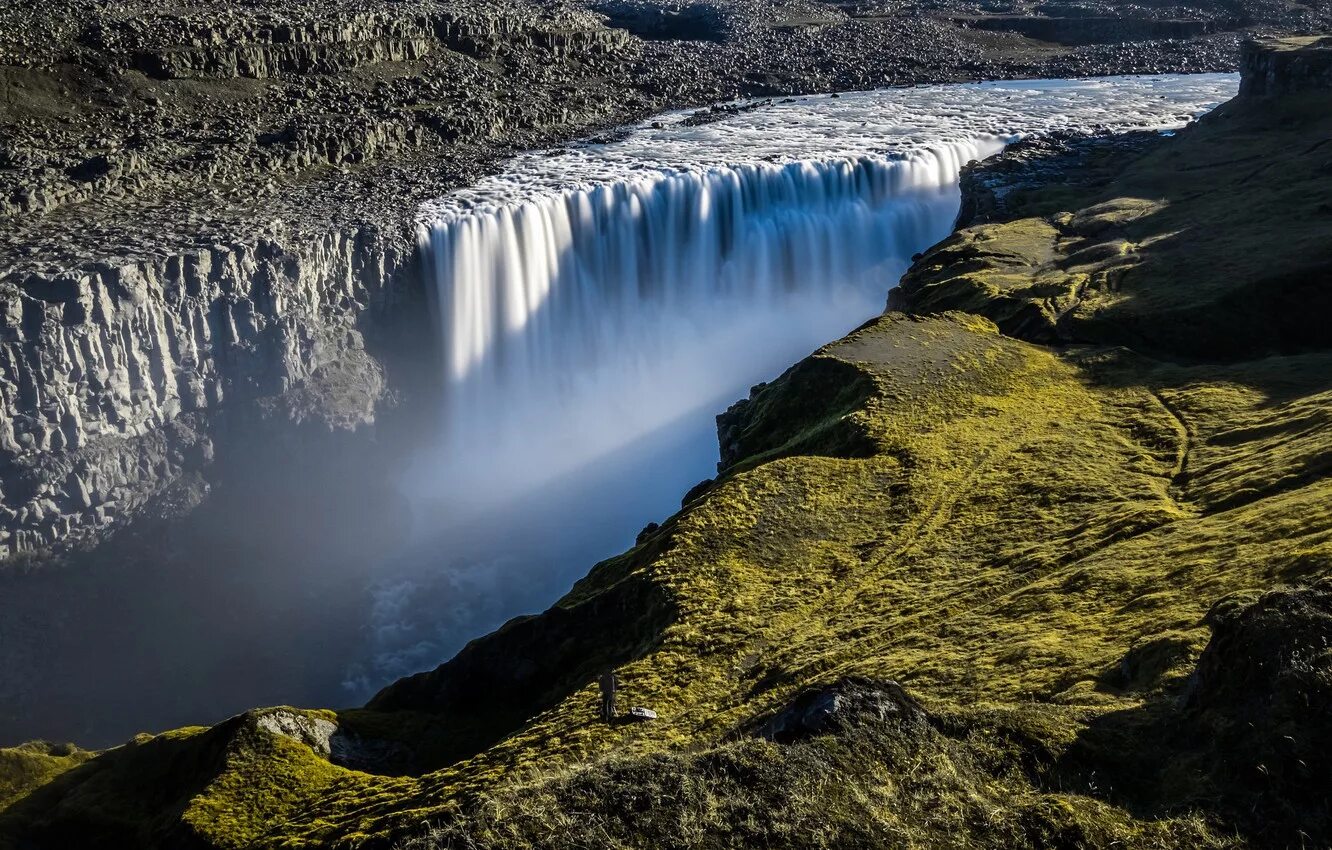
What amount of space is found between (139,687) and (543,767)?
24.2 metres

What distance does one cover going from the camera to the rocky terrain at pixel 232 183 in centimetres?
3434

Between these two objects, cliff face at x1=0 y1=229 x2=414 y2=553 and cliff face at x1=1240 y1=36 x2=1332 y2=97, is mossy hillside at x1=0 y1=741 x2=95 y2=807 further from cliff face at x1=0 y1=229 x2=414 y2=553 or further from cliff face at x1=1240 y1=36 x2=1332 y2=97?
cliff face at x1=1240 y1=36 x2=1332 y2=97

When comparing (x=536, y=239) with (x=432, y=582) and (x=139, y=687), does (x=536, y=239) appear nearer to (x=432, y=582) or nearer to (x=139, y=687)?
(x=432, y=582)

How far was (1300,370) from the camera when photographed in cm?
2669

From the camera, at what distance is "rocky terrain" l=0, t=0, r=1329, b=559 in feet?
113

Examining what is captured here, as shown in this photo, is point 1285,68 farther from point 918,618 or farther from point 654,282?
point 918,618

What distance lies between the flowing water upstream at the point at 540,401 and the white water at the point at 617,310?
0.38 feet

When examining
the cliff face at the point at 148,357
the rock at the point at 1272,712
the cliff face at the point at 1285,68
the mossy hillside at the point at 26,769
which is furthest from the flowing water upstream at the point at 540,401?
the rock at the point at 1272,712

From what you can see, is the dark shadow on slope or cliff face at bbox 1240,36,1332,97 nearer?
the dark shadow on slope

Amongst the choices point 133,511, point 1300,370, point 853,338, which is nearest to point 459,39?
point 133,511

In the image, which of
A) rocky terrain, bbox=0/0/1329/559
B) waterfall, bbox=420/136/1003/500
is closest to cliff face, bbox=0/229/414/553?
rocky terrain, bbox=0/0/1329/559

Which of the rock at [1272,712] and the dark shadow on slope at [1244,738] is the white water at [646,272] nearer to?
the dark shadow on slope at [1244,738]

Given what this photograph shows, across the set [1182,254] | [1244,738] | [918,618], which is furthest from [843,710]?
[1182,254]

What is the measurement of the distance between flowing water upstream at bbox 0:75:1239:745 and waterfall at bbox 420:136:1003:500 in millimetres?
97
